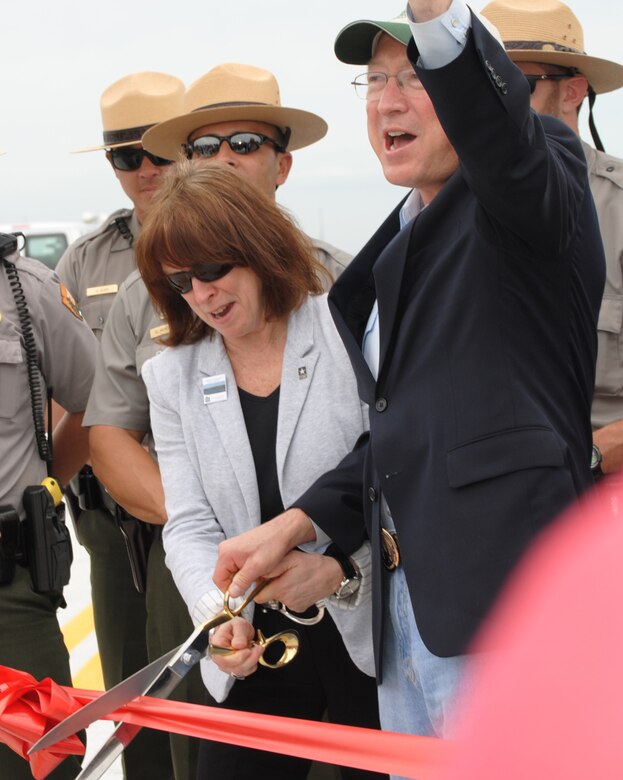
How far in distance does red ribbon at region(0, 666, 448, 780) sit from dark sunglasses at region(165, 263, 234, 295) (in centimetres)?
90

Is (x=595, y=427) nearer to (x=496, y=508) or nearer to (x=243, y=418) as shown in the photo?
(x=243, y=418)

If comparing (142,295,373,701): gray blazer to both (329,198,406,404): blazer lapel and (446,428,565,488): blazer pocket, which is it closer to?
(329,198,406,404): blazer lapel

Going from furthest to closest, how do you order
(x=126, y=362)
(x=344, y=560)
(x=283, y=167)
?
(x=283, y=167) → (x=126, y=362) → (x=344, y=560)

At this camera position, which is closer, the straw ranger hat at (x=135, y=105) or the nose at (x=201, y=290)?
the nose at (x=201, y=290)

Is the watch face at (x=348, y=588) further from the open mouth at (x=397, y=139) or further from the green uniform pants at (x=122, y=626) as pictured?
the green uniform pants at (x=122, y=626)

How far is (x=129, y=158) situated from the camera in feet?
12.9

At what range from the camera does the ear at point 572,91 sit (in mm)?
3080

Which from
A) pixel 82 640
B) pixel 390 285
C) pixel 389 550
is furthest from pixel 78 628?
pixel 390 285

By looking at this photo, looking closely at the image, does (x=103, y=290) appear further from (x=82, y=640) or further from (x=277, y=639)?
(x=82, y=640)

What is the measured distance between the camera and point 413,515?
1759mm

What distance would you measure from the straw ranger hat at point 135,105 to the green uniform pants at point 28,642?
1.88 meters

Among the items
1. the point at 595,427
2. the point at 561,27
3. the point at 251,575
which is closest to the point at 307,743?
the point at 251,575

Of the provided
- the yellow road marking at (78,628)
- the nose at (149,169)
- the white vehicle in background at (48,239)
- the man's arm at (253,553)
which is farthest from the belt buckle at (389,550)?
the white vehicle in background at (48,239)

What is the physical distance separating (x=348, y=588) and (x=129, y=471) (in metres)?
0.91
